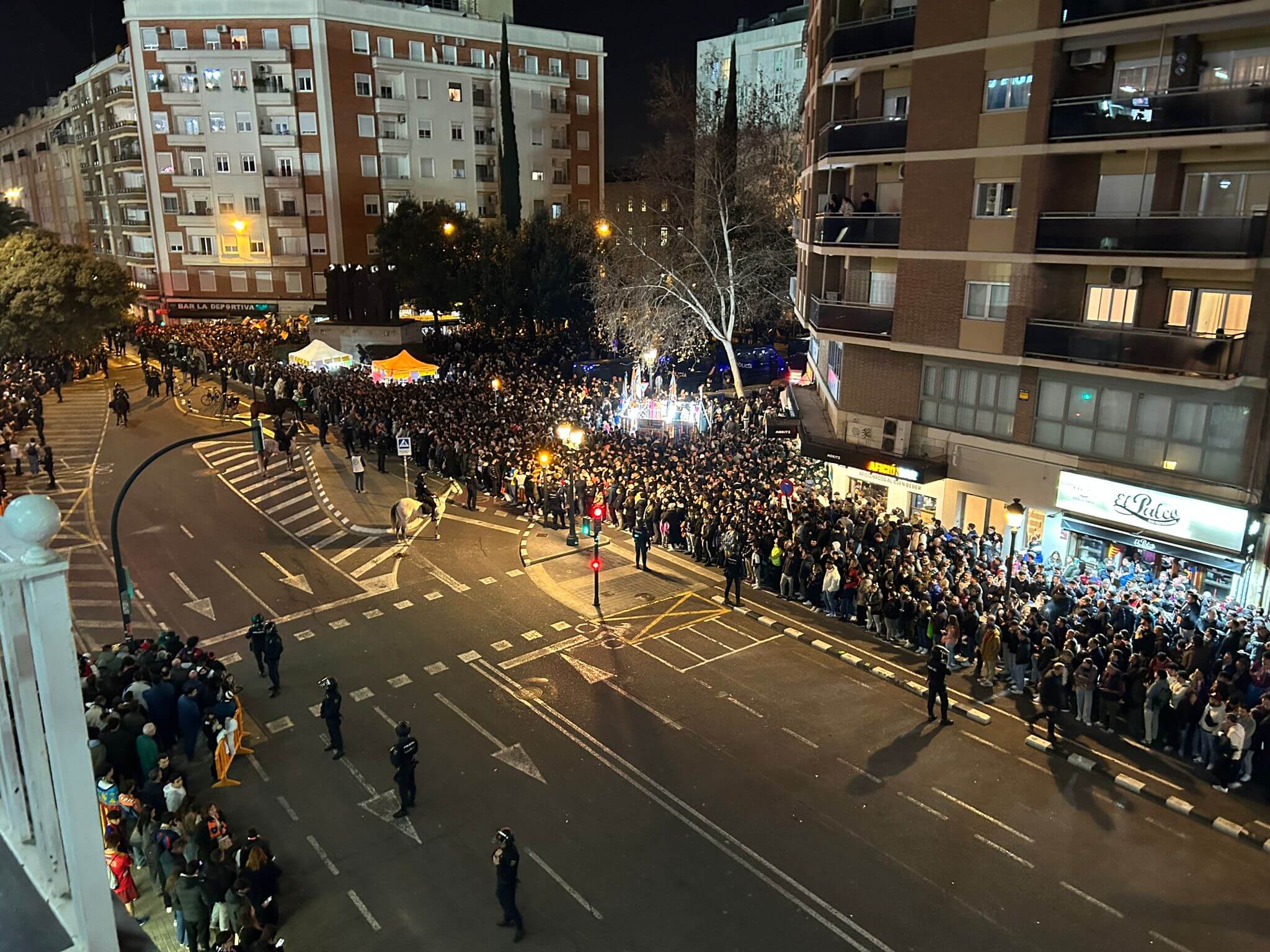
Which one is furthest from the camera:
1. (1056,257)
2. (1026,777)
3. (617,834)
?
(1056,257)

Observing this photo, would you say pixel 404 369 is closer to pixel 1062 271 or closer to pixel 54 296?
pixel 54 296

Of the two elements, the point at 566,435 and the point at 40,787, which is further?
the point at 566,435

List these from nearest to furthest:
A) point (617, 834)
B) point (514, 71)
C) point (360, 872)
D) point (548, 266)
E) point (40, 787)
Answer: point (40, 787) → point (360, 872) → point (617, 834) → point (548, 266) → point (514, 71)

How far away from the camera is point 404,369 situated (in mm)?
41188

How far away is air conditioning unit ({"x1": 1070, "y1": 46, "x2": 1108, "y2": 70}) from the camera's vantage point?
2114 centimetres

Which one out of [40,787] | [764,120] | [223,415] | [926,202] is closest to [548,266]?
[764,120]

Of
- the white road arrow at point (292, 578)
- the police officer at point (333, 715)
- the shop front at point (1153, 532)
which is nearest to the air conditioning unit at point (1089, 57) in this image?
the shop front at point (1153, 532)

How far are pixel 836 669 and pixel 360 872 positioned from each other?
34.3 ft

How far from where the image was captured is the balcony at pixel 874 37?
24359mm

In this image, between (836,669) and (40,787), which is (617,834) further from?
(40,787)

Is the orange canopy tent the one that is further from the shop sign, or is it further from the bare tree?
the shop sign

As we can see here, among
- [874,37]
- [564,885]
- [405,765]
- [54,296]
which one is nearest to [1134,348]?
[874,37]

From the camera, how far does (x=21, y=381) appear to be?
4125 centimetres

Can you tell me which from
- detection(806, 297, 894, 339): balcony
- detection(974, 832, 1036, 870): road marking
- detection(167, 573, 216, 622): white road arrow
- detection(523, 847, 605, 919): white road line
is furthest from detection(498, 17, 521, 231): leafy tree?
detection(974, 832, 1036, 870): road marking
